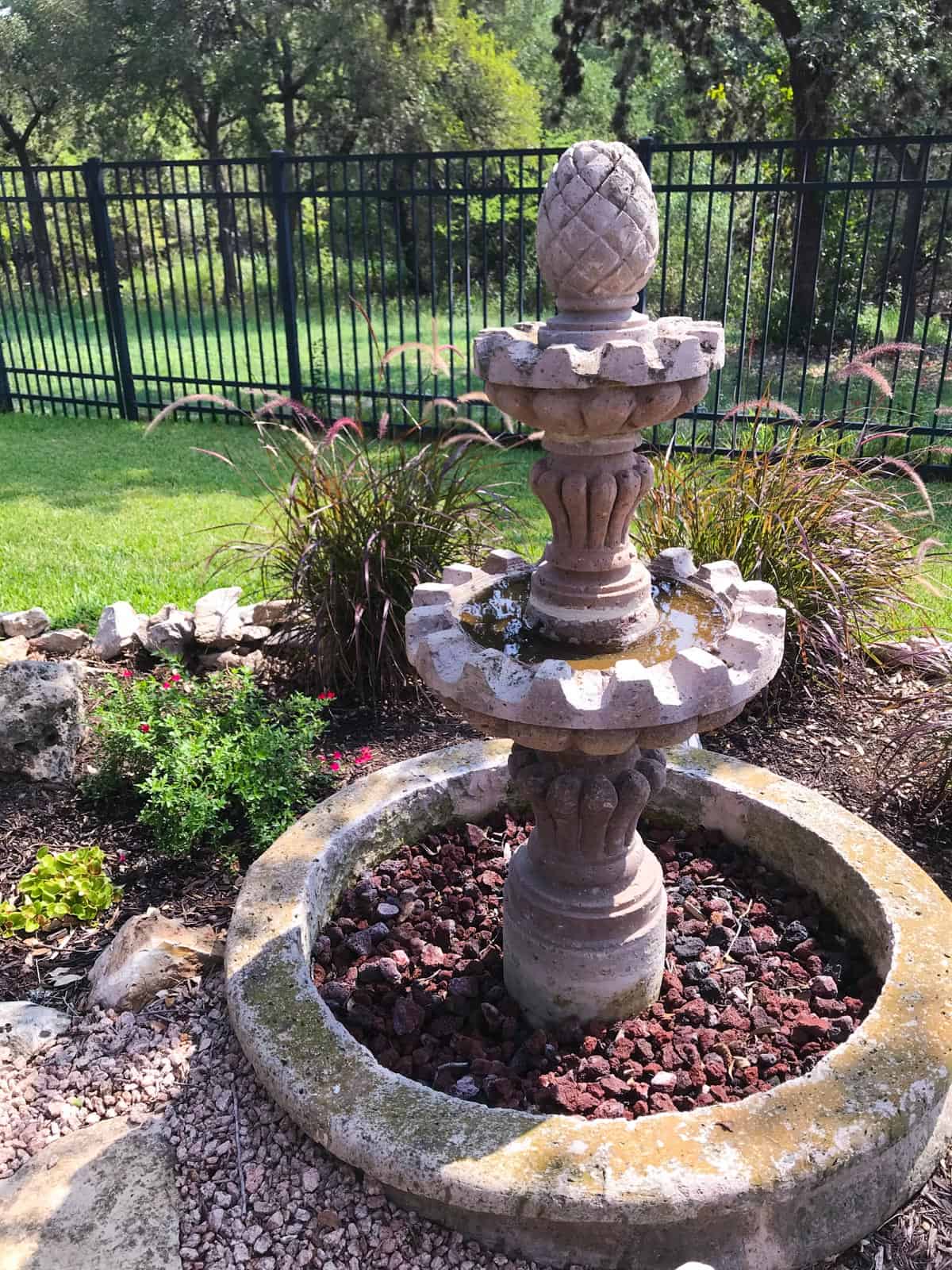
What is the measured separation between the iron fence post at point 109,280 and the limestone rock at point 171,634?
A: 20.2 ft

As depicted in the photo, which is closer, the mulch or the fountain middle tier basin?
the fountain middle tier basin

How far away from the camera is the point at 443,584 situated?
2.44m

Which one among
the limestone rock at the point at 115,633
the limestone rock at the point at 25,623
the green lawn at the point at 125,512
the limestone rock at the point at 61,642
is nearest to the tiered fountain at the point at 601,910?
the limestone rock at the point at 115,633

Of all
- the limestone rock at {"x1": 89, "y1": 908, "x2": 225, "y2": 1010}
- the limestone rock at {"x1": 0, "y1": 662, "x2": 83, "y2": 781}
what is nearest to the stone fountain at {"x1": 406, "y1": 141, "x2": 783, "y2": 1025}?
the limestone rock at {"x1": 89, "y1": 908, "x2": 225, "y2": 1010}

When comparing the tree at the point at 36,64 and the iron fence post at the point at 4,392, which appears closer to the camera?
the iron fence post at the point at 4,392

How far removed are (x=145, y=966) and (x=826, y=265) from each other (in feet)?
45.2

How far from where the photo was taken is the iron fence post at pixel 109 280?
9461 millimetres

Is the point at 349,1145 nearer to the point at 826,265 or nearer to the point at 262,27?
the point at 826,265

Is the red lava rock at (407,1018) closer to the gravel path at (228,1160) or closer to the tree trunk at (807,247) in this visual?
the gravel path at (228,1160)

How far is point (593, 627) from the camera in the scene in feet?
6.91

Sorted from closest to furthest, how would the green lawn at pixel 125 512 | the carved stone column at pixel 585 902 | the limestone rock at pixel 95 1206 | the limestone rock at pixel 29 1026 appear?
the limestone rock at pixel 95 1206, the carved stone column at pixel 585 902, the limestone rock at pixel 29 1026, the green lawn at pixel 125 512

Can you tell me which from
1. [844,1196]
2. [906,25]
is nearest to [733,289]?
[906,25]

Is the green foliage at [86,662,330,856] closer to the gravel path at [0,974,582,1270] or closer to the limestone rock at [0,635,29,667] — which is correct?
the gravel path at [0,974,582,1270]

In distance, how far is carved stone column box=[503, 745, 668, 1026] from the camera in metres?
2.26
